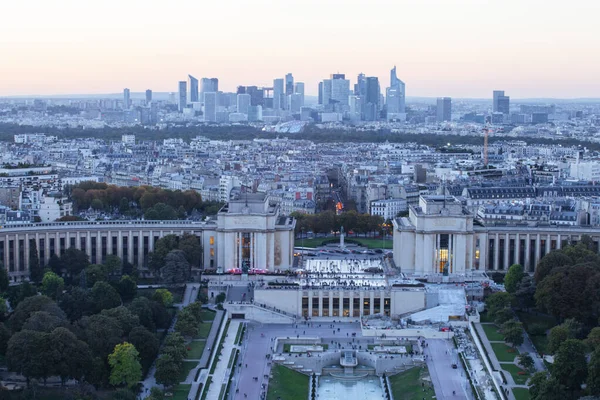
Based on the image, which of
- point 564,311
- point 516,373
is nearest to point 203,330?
point 516,373

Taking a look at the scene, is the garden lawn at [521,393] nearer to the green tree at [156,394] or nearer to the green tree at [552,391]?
the green tree at [552,391]

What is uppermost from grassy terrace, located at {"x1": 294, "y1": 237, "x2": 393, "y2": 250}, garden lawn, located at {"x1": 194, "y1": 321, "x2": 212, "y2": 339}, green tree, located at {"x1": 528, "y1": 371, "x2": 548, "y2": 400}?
grassy terrace, located at {"x1": 294, "y1": 237, "x2": 393, "y2": 250}

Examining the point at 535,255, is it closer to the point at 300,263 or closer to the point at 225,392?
the point at 300,263

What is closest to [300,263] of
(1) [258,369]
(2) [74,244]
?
(2) [74,244]

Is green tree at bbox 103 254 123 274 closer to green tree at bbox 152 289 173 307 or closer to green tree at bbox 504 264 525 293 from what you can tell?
green tree at bbox 152 289 173 307

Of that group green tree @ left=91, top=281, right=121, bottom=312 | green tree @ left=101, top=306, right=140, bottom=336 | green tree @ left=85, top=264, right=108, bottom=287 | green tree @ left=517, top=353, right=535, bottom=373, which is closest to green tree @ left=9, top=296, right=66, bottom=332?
green tree @ left=101, top=306, right=140, bottom=336

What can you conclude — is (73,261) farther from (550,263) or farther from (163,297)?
(550,263)

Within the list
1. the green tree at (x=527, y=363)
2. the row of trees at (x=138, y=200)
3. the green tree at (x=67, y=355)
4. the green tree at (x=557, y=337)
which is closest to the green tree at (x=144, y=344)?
the green tree at (x=67, y=355)
